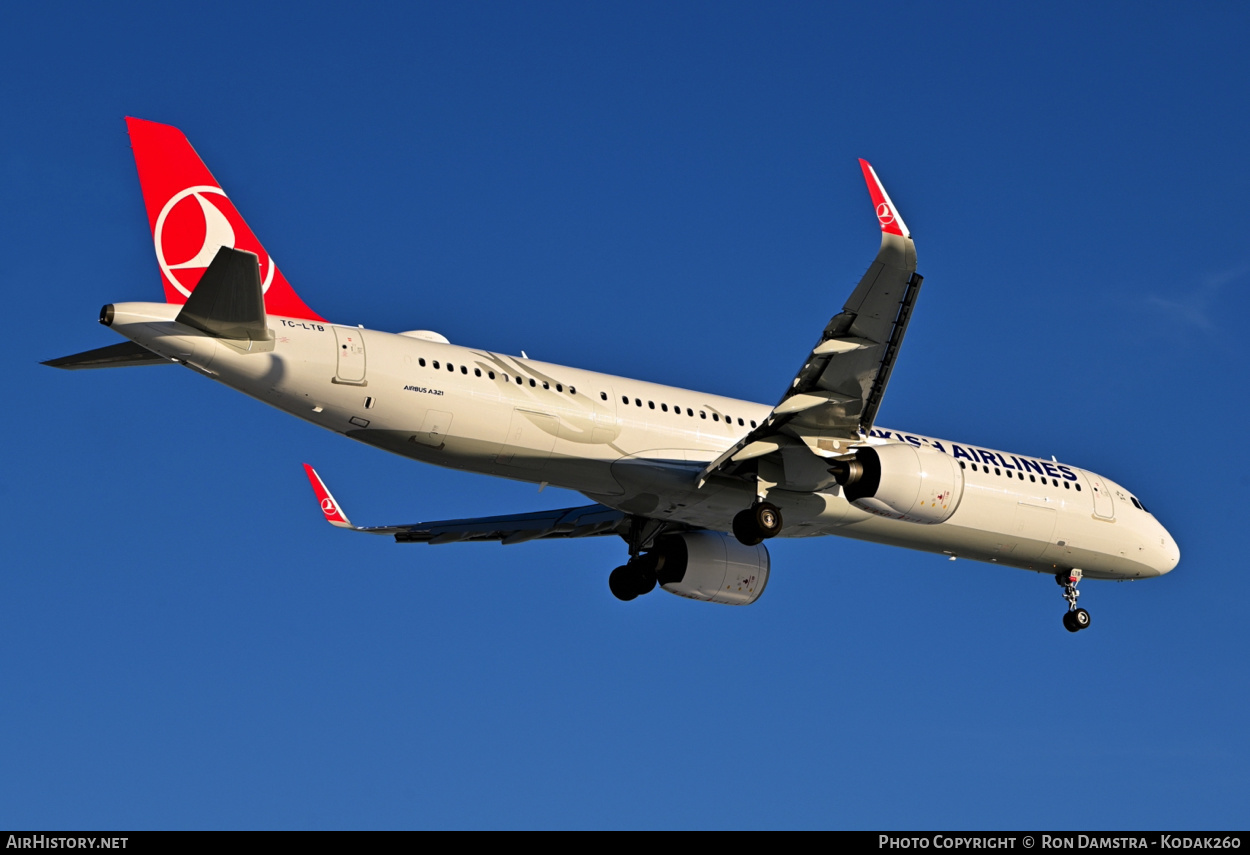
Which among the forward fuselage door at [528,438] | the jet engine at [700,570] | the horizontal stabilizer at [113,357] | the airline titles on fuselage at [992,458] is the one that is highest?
the airline titles on fuselage at [992,458]

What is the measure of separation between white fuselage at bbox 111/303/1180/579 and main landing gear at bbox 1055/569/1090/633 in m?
0.32

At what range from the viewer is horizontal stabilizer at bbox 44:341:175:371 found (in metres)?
20.4

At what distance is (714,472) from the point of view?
2408cm

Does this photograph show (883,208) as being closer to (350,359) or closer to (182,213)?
(350,359)

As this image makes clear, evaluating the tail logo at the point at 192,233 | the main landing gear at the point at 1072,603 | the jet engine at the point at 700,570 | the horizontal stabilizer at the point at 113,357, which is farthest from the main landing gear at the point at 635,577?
the horizontal stabilizer at the point at 113,357

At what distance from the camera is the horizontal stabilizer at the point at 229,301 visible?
19281 millimetres

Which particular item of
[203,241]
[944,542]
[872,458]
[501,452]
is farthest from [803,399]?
[203,241]

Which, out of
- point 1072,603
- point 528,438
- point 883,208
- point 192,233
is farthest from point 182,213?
point 1072,603

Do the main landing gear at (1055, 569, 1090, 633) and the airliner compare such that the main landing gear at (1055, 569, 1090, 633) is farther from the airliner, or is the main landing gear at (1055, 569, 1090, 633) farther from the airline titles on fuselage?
the airline titles on fuselage

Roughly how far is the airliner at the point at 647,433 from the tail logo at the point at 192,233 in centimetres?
3

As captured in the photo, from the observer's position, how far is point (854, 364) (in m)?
21.7

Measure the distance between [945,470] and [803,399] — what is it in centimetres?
365

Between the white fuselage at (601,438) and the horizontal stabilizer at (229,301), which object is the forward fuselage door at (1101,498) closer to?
the white fuselage at (601,438)

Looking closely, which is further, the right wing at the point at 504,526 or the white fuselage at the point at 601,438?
the right wing at the point at 504,526
